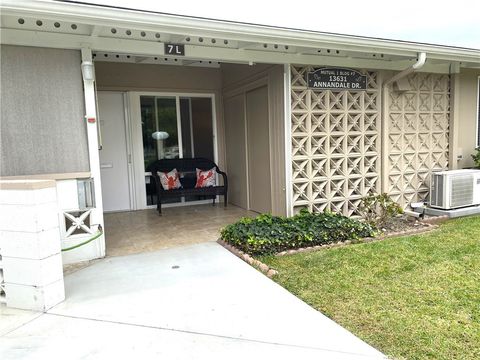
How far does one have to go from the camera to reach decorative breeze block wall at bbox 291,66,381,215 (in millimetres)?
5547

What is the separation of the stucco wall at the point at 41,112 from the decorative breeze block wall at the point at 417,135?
4.85 metres

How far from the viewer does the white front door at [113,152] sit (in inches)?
278

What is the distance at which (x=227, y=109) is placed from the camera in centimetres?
769

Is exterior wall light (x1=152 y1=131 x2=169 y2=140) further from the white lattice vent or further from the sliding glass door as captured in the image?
the white lattice vent

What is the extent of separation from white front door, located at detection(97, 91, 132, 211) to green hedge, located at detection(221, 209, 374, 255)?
3.31m

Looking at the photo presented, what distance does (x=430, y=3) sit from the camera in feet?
34.8

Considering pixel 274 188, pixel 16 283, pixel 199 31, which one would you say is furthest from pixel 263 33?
pixel 16 283

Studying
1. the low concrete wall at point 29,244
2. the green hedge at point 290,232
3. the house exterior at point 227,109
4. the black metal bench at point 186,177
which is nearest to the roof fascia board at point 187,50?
the house exterior at point 227,109

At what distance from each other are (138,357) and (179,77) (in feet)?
20.1

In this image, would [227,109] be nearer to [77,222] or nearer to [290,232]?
[290,232]

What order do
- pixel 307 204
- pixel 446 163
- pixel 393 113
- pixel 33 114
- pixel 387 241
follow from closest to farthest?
pixel 33 114
pixel 387 241
pixel 307 204
pixel 393 113
pixel 446 163

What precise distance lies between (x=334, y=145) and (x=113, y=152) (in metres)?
4.21

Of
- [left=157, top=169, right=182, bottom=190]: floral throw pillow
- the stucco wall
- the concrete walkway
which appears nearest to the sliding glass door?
[left=157, top=169, right=182, bottom=190]: floral throw pillow

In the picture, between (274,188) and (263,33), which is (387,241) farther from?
(263,33)
